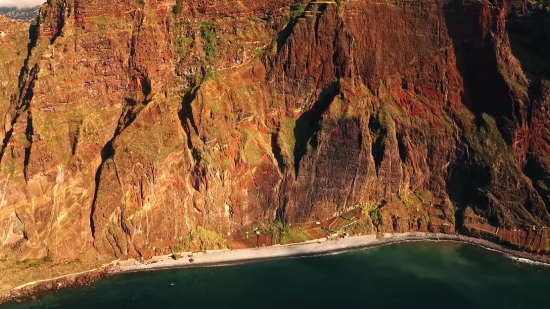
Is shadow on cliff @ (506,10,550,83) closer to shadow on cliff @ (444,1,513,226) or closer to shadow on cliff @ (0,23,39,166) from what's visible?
shadow on cliff @ (444,1,513,226)

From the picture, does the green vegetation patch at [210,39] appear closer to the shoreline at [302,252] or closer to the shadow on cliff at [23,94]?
the shadow on cliff at [23,94]

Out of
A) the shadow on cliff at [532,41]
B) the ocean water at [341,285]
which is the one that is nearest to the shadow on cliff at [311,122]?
the ocean water at [341,285]

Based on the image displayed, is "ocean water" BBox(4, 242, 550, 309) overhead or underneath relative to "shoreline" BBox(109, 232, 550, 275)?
underneath

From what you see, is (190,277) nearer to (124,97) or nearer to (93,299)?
(93,299)

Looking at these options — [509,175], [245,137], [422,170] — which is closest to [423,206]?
[422,170]

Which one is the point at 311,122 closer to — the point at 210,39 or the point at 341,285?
the point at 210,39

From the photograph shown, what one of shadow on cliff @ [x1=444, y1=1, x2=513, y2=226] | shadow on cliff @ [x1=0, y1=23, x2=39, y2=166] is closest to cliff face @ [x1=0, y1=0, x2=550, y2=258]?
shadow on cliff @ [x1=444, y1=1, x2=513, y2=226]

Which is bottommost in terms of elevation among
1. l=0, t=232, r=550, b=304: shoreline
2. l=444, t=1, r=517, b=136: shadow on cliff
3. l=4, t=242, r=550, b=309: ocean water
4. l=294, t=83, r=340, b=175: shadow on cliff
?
l=4, t=242, r=550, b=309: ocean water
